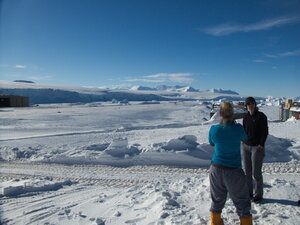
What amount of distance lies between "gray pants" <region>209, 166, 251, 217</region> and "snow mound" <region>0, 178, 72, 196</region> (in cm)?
390

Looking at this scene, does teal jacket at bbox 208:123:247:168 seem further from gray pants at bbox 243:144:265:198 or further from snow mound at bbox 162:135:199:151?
snow mound at bbox 162:135:199:151

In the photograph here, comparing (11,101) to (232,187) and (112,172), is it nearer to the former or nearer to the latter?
(112,172)

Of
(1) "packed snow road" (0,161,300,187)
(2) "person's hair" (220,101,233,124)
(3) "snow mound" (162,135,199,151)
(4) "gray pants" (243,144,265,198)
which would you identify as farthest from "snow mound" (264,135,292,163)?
(2) "person's hair" (220,101,233,124)

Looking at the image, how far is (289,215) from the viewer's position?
3.10 meters

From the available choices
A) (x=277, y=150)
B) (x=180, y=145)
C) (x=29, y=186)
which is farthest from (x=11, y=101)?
(x=277, y=150)

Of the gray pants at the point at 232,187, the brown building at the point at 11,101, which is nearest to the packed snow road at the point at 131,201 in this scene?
the gray pants at the point at 232,187

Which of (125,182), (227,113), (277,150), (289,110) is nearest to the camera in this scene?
(227,113)

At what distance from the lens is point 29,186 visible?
17.2ft

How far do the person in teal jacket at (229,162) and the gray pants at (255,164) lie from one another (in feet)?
2.96

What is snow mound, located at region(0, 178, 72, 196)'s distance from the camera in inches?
197

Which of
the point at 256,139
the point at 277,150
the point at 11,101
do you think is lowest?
the point at 277,150

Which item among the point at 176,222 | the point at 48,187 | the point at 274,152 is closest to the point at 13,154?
the point at 48,187

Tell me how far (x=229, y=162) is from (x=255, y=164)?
1071 millimetres

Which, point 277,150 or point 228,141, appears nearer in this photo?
point 228,141
